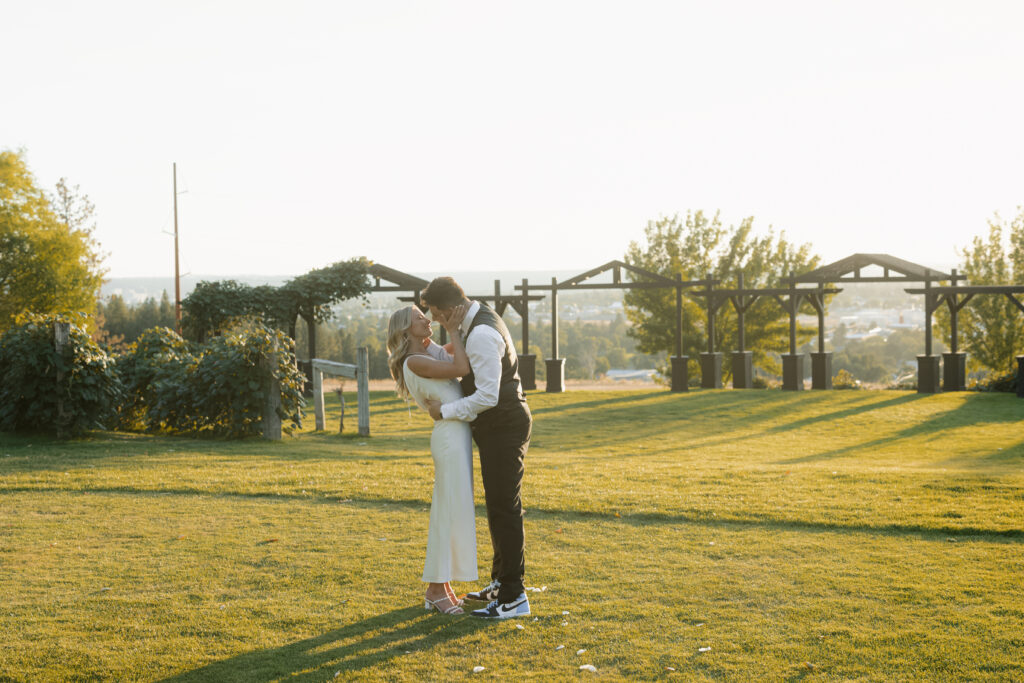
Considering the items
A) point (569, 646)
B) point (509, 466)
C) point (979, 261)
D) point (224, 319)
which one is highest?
point (979, 261)

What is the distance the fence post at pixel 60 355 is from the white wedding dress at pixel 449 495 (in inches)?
323

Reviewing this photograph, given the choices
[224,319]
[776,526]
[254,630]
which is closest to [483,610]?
[254,630]

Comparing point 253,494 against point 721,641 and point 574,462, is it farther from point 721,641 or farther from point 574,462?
point 721,641

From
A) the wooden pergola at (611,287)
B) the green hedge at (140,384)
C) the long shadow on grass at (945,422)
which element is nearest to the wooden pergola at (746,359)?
the wooden pergola at (611,287)

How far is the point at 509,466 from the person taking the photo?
4.80 m

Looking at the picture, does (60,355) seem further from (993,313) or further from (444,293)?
(993,313)

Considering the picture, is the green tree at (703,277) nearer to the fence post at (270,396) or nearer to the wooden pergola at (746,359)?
the wooden pergola at (746,359)

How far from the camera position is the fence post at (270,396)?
1216 centimetres

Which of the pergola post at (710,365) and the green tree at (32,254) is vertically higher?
the green tree at (32,254)

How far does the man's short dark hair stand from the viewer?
470cm

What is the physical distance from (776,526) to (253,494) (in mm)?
4709

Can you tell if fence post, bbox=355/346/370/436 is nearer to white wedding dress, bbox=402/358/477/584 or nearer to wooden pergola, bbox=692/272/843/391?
white wedding dress, bbox=402/358/477/584

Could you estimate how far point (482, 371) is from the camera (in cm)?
463

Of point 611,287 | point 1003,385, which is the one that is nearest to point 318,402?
point 611,287
